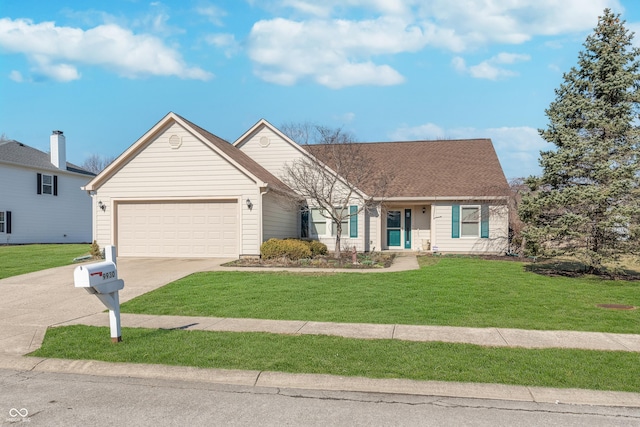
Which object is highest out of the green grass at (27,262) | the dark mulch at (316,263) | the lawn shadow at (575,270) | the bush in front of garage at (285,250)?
the bush in front of garage at (285,250)

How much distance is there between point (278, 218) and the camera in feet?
Result: 65.6

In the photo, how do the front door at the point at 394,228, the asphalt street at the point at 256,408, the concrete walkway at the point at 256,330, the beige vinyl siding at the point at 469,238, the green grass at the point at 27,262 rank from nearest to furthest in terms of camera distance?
→ the asphalt street at the point at 256,408
the concrete walkway at the point at 256,330
the green grass at the point at 27,262
the beige vinyl siding at the point at 469,238
the front door at the point at 394,228

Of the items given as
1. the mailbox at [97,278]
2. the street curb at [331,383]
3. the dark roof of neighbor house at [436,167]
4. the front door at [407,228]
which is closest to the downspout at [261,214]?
the dark roof of neighbor house at [436,167]

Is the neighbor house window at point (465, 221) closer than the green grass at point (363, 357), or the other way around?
the green grass at point (363, 357)

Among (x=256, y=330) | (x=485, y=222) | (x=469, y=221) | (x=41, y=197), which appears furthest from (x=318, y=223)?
(x=41, y=197)

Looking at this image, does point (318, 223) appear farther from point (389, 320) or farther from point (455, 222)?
point (389, 320)

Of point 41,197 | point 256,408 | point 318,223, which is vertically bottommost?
point 256,408

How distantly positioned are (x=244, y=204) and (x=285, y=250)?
2562 mm

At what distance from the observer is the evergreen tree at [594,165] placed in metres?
12.9

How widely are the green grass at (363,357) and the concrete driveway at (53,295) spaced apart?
0.71 m

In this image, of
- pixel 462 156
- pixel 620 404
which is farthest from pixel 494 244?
pixel 620 404

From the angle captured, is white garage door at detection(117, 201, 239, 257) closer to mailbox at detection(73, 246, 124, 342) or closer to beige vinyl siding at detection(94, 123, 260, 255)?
beige vinyl siding at detection(94, 123, 260, 255)

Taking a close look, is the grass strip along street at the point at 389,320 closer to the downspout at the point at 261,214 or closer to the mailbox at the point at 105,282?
the mailbox at the point at 105,282

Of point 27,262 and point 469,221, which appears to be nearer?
point 27,262
